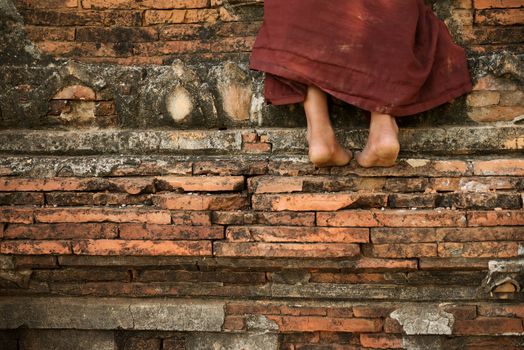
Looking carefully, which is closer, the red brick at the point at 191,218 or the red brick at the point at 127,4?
the red brick at the point at 191,218

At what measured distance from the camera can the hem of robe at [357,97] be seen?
8.26ft

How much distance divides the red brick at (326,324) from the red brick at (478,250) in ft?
1.51

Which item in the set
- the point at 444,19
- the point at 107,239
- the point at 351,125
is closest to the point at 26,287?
the point at 107,239

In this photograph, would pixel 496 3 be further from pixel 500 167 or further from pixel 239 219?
pixel 239 219

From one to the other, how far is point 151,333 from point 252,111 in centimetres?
117

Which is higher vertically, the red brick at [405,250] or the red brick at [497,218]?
the red brick at [497,218]

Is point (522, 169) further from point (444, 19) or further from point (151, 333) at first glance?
point (151, 333)

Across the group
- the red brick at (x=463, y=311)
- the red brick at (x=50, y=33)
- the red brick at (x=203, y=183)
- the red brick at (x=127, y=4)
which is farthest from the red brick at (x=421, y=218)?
the red brick at (x=50, y=33)

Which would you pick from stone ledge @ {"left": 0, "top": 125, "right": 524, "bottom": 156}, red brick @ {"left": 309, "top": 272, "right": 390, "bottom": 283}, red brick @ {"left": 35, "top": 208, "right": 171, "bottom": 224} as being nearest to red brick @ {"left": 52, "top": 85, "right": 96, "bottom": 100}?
stone ledge @ {"left": 0, "top": 125, "right": 524, "bottom": 156}

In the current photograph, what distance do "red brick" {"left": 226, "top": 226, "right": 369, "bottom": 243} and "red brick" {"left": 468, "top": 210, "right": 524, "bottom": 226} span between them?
1.48 ft

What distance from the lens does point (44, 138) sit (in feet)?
9.23

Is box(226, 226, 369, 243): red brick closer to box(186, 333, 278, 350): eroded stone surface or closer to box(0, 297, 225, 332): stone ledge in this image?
box(0, 297, 225, 332): stone ledge

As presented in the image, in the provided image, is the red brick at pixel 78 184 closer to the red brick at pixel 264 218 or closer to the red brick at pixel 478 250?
the red brick at pixel 264 218

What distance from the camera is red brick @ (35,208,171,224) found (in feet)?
8.77
